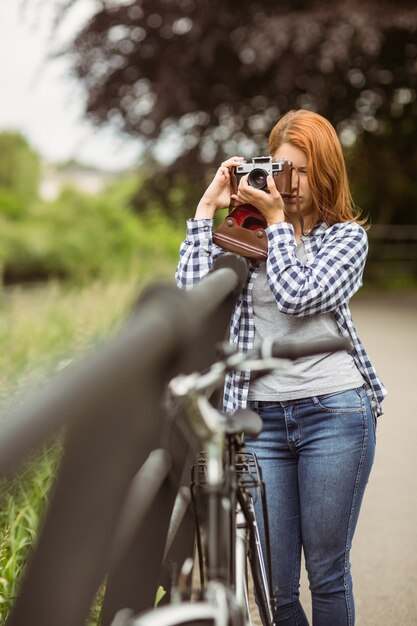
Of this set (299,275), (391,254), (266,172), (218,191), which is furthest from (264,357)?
(391,254)

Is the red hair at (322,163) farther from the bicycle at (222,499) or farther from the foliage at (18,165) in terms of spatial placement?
the foliage at (18,165)

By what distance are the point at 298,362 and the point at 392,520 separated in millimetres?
2728

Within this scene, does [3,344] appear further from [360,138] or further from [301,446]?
[360,138]

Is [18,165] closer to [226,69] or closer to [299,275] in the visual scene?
[226,69]

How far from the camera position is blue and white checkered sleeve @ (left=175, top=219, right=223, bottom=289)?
2.37 metres

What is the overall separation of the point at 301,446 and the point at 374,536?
2.41 meters

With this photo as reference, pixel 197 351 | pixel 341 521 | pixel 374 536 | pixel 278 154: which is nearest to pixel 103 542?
pixel 197 351

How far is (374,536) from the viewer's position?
4.61 metres

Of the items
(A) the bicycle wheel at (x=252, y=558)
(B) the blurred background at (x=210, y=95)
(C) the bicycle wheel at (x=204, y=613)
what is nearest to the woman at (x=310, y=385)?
(A) the bicycle wheel at (x=252, y=558)

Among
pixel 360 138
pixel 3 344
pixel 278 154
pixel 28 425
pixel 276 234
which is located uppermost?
pixel 360 138

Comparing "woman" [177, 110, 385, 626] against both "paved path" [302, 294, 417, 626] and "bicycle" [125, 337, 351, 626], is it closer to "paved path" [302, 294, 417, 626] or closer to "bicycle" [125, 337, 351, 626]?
"bicycle" [125, 337, 351, 626]

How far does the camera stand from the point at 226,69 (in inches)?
598

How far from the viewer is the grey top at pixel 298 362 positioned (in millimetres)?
2391

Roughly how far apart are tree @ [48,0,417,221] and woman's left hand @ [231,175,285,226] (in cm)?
1090
